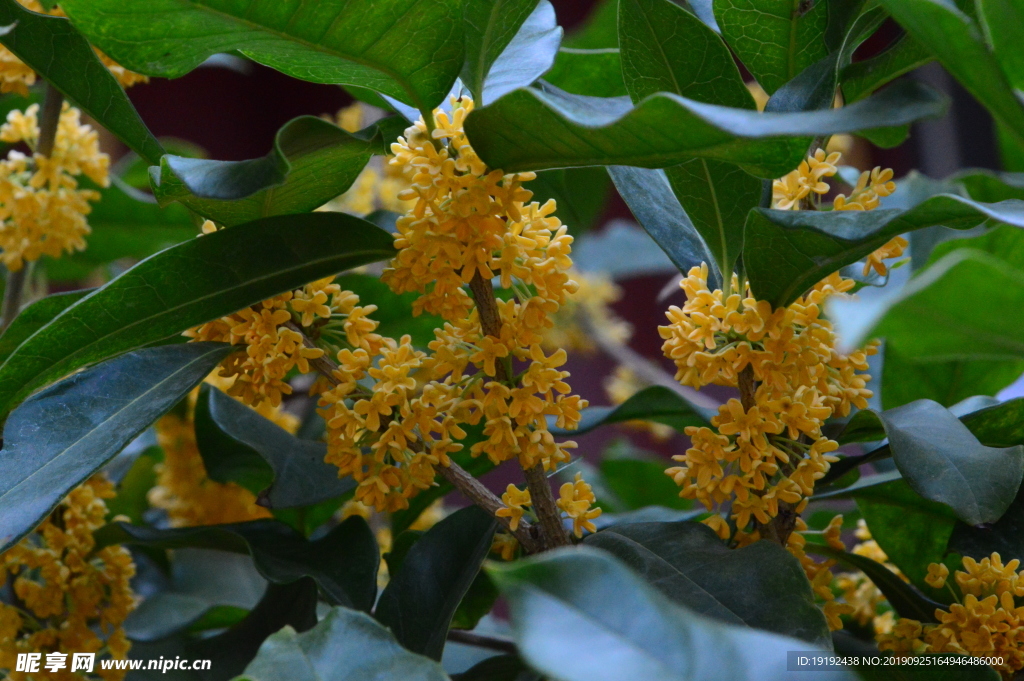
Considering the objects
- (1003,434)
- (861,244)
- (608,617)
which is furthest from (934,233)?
(608,617)

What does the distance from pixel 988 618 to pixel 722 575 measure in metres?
0.18

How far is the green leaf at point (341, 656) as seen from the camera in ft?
1.30

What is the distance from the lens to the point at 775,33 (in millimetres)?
521

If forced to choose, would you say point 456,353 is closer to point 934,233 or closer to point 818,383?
point 818,383

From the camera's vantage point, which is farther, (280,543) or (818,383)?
(280,543)

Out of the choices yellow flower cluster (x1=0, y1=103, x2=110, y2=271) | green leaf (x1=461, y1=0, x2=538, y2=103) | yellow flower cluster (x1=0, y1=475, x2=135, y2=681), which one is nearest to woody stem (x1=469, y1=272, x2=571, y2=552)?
green leaf (x1=461, y1=0, x2=538, y2=103)

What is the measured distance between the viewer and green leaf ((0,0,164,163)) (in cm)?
54

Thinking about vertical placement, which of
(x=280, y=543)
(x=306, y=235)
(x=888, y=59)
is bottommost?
(x=280, y=543)

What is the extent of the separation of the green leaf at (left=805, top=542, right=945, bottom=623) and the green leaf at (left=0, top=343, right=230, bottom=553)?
0.42 m

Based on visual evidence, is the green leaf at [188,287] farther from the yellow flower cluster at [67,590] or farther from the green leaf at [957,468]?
the green leaf at [957,468]

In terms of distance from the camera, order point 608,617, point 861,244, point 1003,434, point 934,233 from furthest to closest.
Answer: point 934,233 → point 1003,434 → point 861,244 → point 608,617

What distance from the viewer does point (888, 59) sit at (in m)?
0.50

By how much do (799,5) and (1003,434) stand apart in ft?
0.99

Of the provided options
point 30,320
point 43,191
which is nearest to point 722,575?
point 30,320
